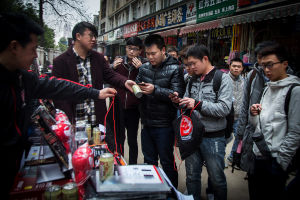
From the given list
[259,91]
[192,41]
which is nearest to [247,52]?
[192,41]

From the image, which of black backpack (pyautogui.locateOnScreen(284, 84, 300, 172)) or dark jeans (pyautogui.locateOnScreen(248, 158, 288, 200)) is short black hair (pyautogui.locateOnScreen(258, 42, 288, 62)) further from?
dark jeans (pyautogui.locateOnScreen(248, 158, 288, 200))

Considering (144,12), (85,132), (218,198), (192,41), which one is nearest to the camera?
(85,132)

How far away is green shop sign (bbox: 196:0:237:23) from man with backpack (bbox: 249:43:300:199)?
17.1 ft

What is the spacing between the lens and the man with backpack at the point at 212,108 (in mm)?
2023

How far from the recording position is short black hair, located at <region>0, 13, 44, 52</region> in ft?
3.31

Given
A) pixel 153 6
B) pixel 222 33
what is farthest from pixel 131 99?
pixel 153 6

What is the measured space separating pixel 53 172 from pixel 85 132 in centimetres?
62

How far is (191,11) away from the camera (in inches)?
333

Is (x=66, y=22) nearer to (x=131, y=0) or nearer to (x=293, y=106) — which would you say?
(x=293, y=106)

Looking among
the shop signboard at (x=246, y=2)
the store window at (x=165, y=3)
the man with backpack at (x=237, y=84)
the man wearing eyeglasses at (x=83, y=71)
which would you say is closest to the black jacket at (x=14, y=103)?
the man wearing eyeglasses at (x=83, y=71)

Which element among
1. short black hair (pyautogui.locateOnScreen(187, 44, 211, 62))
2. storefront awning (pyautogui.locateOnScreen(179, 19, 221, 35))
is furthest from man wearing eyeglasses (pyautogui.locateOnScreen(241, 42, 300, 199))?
storefront awning (pyautogui.locateOnScreen(179, 19, 221, 35))

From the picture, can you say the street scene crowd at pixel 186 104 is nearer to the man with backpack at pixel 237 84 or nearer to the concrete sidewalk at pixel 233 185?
the concrete sidewalk at pixel 233 185

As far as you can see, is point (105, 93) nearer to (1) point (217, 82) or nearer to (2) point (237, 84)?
(1) point (217, 82)

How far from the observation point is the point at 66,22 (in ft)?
23.4
